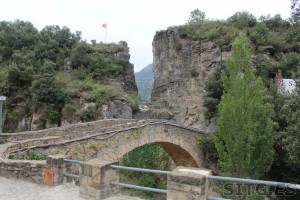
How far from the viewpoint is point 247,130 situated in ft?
50.7

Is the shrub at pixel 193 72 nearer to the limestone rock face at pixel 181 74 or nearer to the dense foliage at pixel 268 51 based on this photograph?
the limestone rock face at pixel 181 74

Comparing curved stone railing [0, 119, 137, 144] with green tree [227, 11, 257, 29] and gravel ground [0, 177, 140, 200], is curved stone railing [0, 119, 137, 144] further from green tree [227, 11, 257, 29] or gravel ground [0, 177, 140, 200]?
green tree [227, 11, 257, 29]

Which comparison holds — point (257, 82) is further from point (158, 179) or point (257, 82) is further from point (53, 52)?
point (53, 52)

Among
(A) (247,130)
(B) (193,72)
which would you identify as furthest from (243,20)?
Answer: (A) (247,130)

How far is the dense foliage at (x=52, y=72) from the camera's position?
25828 mm

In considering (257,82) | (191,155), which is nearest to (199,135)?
(191,155)

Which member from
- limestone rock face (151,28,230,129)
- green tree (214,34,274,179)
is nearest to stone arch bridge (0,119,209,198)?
green tree (214,34,274,179)

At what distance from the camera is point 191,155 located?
808 inches

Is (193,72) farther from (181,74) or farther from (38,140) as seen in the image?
(38,140)

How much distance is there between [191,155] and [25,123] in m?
14.3

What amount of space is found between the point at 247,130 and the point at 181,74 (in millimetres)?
13375

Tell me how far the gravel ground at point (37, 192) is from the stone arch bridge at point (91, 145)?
20 centimetres

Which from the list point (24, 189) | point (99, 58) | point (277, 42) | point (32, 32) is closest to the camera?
point (24, 189)

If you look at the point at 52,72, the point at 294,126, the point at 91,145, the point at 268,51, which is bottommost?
the point at 91,145
